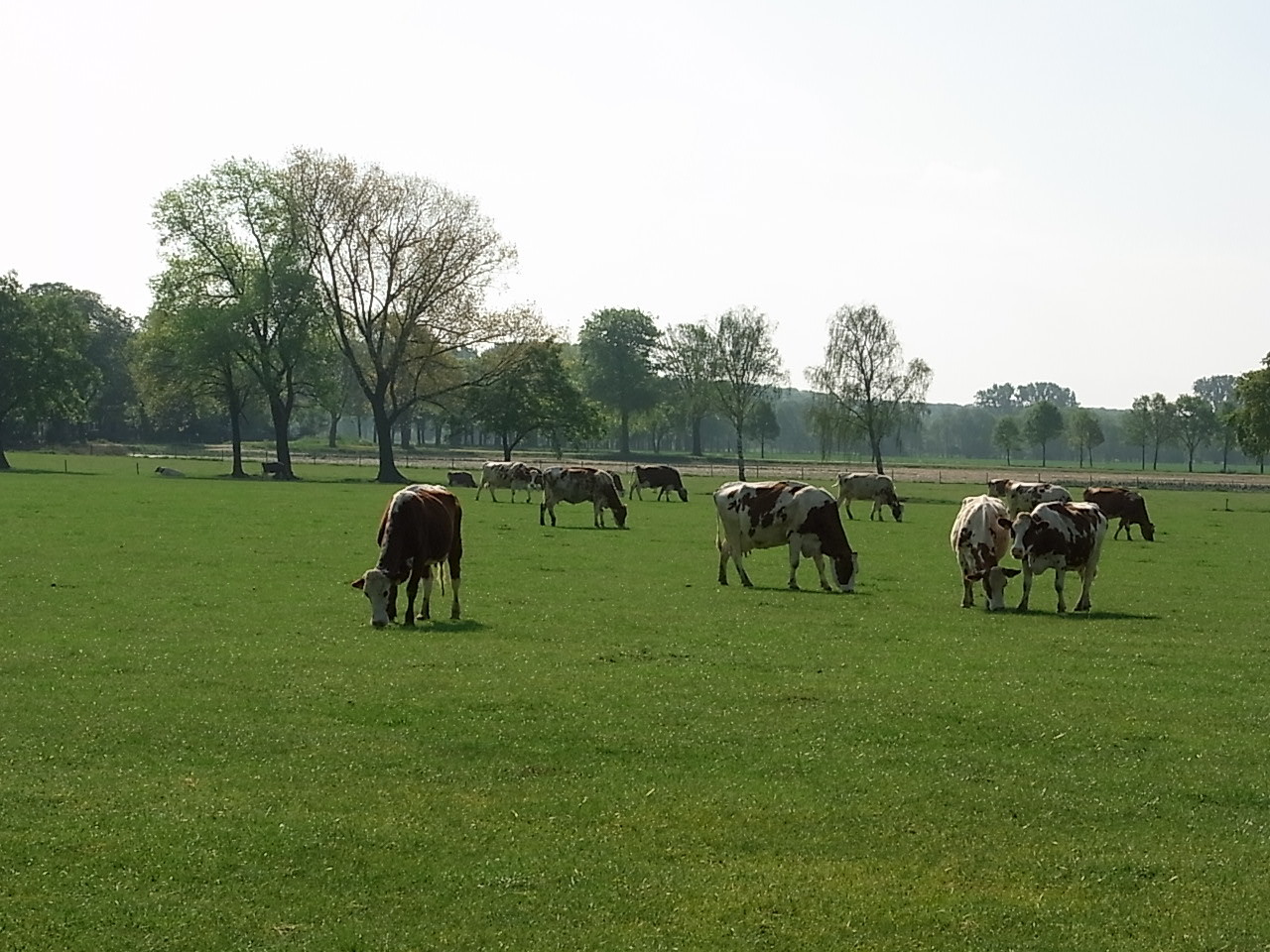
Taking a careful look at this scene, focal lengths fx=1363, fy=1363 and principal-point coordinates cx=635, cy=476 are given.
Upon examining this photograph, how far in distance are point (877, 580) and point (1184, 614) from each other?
19.7 ft

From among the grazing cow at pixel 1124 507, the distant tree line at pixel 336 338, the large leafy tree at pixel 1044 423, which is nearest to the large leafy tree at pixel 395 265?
the distant tree line at pixel 336 338

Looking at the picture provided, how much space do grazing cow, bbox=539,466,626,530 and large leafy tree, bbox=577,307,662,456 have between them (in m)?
103

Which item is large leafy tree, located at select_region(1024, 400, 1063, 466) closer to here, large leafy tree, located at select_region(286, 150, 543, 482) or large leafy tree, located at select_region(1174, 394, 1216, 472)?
large leafy tree, located at select_region(1174, 394, 1216, 472)

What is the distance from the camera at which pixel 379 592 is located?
17.4m

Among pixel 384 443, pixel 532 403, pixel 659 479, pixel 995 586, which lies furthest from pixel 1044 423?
pixel 995 586

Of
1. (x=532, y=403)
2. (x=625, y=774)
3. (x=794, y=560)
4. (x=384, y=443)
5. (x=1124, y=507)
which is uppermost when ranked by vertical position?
(x=532, y=403)

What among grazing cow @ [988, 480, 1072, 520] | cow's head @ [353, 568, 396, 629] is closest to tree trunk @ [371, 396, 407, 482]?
grazing cow @ [988, 480, 1072, 520]

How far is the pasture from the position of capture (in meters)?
7.25

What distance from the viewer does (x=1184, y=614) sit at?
20.6 metres

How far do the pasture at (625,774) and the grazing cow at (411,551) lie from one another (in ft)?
1.82

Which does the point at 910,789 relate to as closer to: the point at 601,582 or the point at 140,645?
the point at 140,645

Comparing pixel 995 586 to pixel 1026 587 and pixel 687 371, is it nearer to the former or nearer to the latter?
pixel 1026 587

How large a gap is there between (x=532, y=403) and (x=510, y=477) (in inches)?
1134

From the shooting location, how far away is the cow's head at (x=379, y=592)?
1734 centimetres
